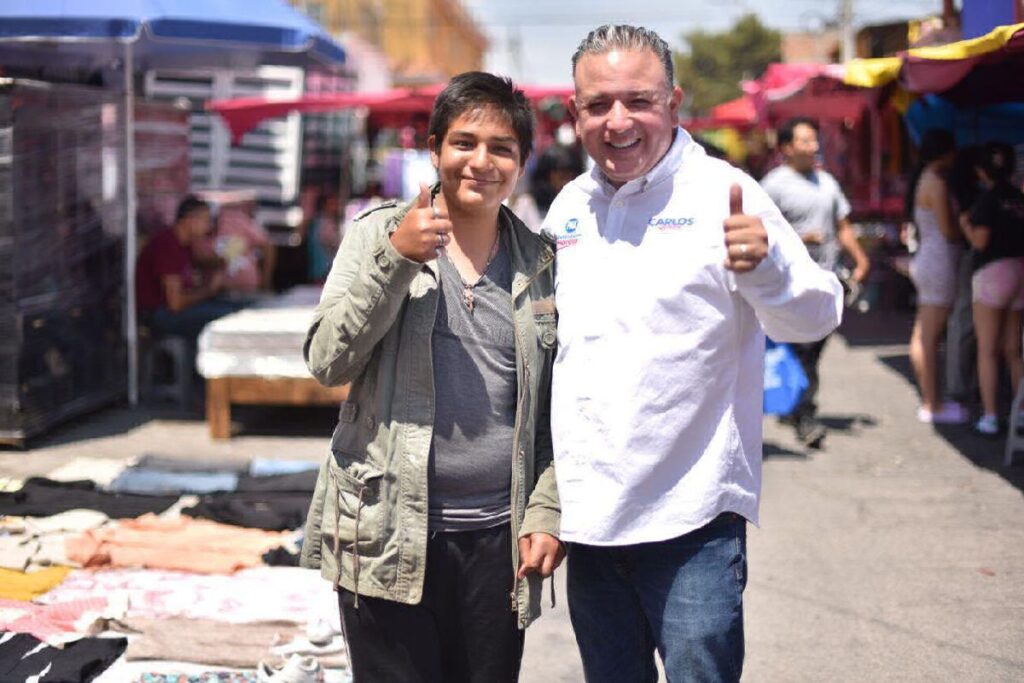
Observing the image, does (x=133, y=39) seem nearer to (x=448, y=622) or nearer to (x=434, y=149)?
(x=434, y=149)

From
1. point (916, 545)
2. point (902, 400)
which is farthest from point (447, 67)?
point (916, 545)

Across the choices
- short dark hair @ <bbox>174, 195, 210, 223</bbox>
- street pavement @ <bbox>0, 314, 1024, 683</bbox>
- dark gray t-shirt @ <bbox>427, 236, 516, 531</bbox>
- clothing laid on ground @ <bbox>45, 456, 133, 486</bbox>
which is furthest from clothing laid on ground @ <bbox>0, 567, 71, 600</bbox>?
short dark hair @ <bbox>174, 195, 210, 223</bbox>

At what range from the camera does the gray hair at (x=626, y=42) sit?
103 inches

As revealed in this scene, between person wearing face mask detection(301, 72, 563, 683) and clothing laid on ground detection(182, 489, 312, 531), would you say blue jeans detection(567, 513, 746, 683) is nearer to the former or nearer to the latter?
person wearing face mask detection(301, 72, 563, 683)

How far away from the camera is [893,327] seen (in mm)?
14805

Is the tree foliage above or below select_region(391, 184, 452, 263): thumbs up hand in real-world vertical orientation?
above

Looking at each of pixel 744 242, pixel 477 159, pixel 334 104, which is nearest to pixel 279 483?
pixel 477 159

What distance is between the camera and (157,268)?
31.3ft

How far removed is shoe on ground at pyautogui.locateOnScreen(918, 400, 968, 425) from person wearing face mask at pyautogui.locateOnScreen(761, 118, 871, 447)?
121 centimetres

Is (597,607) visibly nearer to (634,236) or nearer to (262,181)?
(634,236)

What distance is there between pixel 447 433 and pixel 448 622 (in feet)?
1.42

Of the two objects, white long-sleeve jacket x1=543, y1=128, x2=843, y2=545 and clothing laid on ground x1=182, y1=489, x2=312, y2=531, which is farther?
clothing laid on ground x1=182, y1=489, x2=312, y2=531

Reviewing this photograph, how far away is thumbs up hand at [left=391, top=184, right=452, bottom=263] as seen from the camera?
98.0 inches

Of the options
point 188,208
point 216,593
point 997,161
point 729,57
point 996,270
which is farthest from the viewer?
point 729,57
